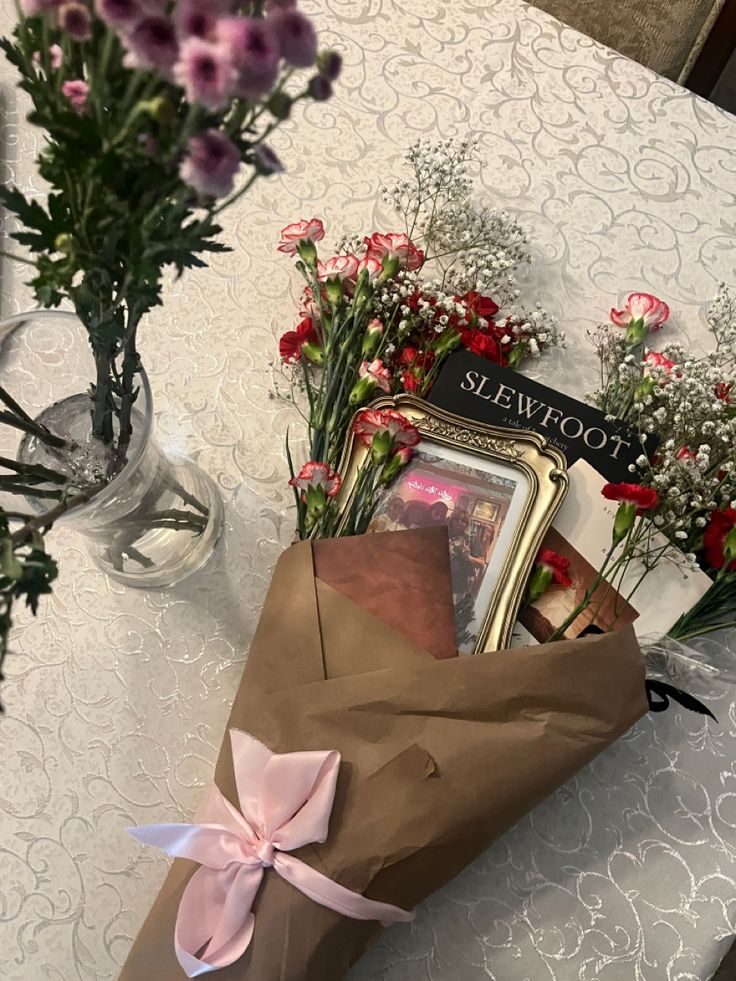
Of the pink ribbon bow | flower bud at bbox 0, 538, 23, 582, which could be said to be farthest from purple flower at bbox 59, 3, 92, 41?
the pink ribbon bow

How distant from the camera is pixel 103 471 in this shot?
2.10 ft

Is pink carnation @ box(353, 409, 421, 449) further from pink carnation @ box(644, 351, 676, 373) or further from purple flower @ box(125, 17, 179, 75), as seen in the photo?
purple flower @ box(125, 17, 179, 75)

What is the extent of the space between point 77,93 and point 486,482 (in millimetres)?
512

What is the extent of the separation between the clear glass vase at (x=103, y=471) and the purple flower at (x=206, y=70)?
0.30 meters

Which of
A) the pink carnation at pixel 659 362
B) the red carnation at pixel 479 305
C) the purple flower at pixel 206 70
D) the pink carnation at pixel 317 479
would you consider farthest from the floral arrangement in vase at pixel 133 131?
the pink carnation at pixel 659 362

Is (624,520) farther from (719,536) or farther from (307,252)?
(307,252)

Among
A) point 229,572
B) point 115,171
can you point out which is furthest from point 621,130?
point 115,171

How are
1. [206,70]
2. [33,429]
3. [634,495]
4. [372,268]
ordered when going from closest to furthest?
[206,70] → [33,429] → [634,495] → [372,268]

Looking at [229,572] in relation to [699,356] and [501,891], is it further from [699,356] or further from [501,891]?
[699,356]

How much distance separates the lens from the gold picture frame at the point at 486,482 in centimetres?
79

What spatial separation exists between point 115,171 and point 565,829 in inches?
26.7

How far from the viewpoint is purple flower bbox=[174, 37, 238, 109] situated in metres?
0.33

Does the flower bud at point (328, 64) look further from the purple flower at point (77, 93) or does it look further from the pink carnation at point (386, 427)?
the pink carnation at point (386, 427)

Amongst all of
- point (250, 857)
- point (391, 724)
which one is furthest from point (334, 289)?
point (250, 857)
